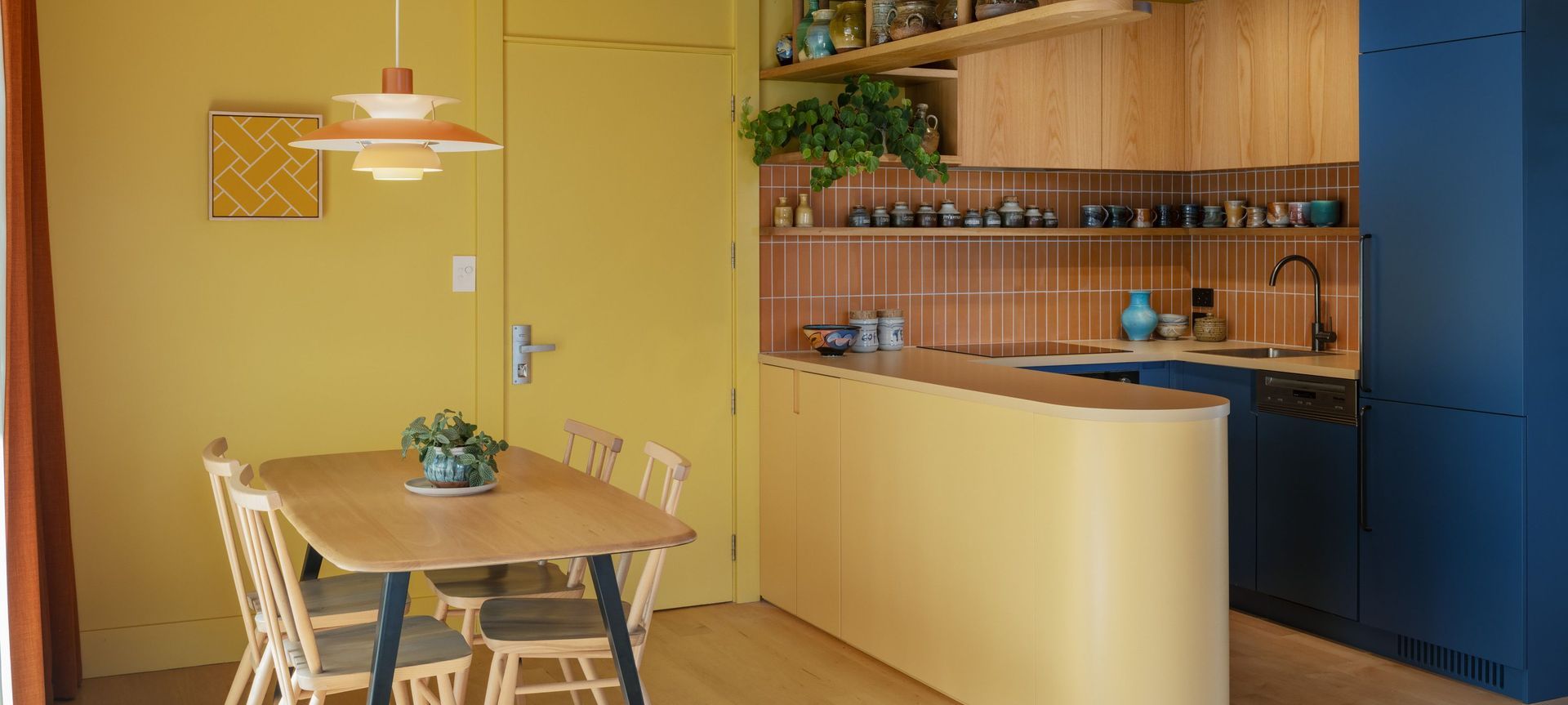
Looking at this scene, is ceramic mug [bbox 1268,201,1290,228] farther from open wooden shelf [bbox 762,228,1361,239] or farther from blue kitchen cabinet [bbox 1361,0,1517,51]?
blue kitchen cabinet [bbox 1361,0,1517,51]

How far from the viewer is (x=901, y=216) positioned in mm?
5152

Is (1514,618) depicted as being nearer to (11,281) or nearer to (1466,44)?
(1466,44)

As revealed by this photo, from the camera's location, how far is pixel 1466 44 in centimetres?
402

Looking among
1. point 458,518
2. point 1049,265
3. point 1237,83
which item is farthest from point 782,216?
point 458,518

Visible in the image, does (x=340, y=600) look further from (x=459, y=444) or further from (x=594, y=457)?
(x=594, y=457)

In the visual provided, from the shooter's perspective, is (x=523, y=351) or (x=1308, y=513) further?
(x=523, y=351)

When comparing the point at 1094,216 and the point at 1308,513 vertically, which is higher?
the point at 1094,216

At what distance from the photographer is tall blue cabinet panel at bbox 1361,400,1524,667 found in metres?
3.96

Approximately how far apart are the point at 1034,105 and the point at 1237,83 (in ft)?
2.59

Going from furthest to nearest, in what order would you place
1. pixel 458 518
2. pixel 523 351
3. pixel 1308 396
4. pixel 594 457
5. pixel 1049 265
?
pixel 1049 265 < pixel 523 351 < pixel 1308 396 < pixel 594 457 < pixel 458 518

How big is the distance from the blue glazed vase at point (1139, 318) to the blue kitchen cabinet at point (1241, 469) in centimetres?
67

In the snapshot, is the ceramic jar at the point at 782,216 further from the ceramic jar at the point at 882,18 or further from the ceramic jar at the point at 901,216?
the ceramic jar at the point at 882,18

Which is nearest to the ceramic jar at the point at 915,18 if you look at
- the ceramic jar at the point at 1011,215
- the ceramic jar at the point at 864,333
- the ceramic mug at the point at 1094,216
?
the ceramic jar at the point at 864,333

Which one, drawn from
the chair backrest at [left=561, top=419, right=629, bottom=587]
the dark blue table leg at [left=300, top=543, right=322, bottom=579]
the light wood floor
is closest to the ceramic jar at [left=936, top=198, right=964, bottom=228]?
the light wood floor
